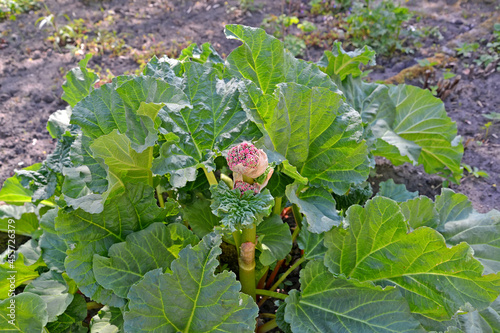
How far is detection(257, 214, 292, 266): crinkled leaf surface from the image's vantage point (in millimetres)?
1566

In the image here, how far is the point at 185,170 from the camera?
4.81 feet

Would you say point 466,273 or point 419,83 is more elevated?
point 466,273

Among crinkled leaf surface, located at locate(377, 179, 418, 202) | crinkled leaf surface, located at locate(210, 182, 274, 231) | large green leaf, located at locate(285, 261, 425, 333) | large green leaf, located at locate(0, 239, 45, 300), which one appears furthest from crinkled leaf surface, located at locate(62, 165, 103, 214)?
crinkled leaf surface, located at locate(377, 179, 418, 202)

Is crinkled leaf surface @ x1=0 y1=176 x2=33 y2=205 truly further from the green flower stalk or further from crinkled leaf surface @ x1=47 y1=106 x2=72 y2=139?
the green flower stalk

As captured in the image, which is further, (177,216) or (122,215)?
(177,216)

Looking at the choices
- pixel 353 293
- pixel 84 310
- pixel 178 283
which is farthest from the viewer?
pixel 84 310

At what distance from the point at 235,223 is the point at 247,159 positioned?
0.21 meters

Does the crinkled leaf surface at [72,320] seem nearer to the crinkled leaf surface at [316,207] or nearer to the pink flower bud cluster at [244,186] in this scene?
the pink flower bud cluster at [244,186]

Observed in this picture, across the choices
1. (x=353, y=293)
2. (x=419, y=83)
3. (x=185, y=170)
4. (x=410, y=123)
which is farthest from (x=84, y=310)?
(x=419, y=83)

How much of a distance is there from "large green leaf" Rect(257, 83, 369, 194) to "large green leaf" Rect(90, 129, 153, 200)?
0.51 m

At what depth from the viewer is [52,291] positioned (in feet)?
5.41

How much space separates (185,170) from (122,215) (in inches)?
13.4

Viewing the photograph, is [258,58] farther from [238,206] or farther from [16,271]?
[16,271]

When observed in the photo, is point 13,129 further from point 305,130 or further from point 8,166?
point 305,130
